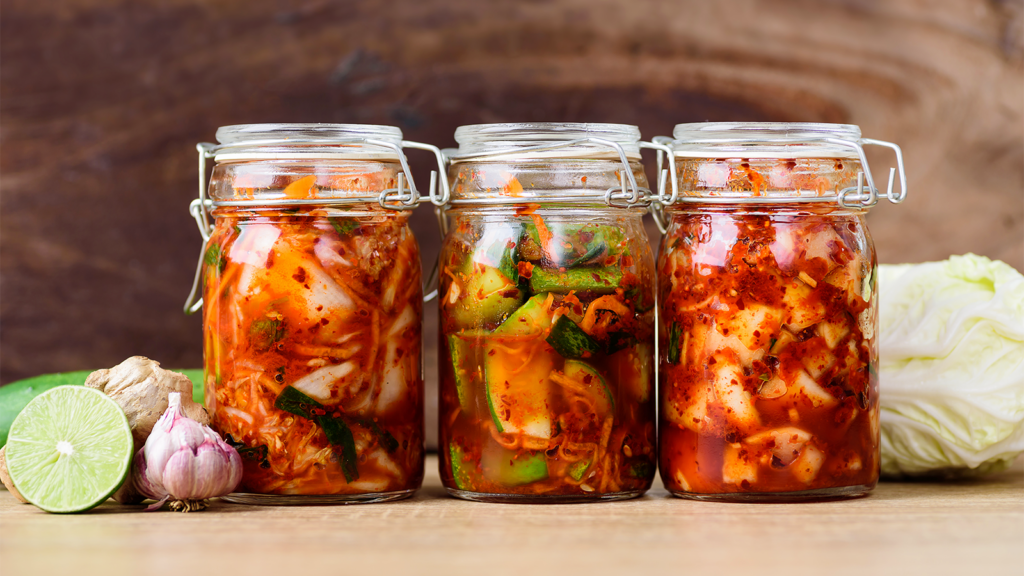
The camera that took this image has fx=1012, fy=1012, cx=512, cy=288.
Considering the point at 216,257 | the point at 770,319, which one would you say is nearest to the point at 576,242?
the point at 770,319

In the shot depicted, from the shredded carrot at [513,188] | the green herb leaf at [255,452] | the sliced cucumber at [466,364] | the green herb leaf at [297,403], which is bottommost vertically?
the green herb leaf at [255,452]

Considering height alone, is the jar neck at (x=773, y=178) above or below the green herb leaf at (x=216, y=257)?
above

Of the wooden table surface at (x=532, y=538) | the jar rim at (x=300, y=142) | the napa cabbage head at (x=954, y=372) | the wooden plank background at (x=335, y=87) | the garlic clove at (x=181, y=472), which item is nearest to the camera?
the wooden table surface at (x=532, y=538)

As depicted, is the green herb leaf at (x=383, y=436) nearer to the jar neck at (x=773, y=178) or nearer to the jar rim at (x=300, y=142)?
the jar rim at (x=300, y=142)

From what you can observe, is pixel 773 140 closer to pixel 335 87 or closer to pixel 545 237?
pixel 545 237

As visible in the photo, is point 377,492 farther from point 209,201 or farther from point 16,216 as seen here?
point 16,216

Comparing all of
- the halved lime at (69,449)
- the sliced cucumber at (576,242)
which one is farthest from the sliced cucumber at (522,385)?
the halved lime at (69,449)
